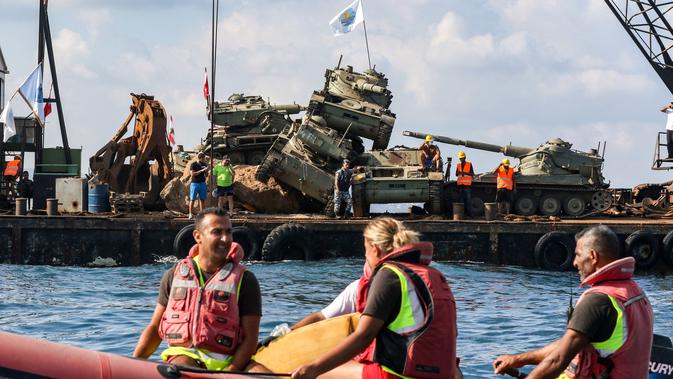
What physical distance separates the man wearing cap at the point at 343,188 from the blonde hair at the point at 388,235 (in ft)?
67.5

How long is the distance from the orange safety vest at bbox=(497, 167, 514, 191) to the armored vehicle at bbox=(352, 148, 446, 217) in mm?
1463

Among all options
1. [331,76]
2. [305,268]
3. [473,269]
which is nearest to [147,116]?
[331,76]

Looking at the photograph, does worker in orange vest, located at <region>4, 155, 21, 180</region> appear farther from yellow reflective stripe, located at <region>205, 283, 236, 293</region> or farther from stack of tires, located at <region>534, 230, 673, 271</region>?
yellow reflective stripe, located at <region>205, 283, 236, 293</region>

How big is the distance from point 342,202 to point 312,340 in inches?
802

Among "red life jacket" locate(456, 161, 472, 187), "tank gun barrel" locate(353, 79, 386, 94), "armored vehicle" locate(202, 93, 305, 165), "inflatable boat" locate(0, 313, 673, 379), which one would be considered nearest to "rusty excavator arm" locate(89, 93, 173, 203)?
"armored vehicle" locate(202, 93, 305, 165)

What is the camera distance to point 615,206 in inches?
1209

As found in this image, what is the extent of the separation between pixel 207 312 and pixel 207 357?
0.30m

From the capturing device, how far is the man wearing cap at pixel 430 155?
30.3 m

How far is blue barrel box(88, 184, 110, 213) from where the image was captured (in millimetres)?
29078

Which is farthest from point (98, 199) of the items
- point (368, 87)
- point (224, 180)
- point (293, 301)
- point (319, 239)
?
point (293, 301)

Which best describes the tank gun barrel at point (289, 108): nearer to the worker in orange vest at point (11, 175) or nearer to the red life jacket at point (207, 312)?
the worker in orange vest at point (11, 175)

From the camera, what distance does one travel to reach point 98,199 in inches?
1147

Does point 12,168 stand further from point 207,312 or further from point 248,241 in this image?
point 207,312

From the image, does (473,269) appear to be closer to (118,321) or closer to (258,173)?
(258,173)
